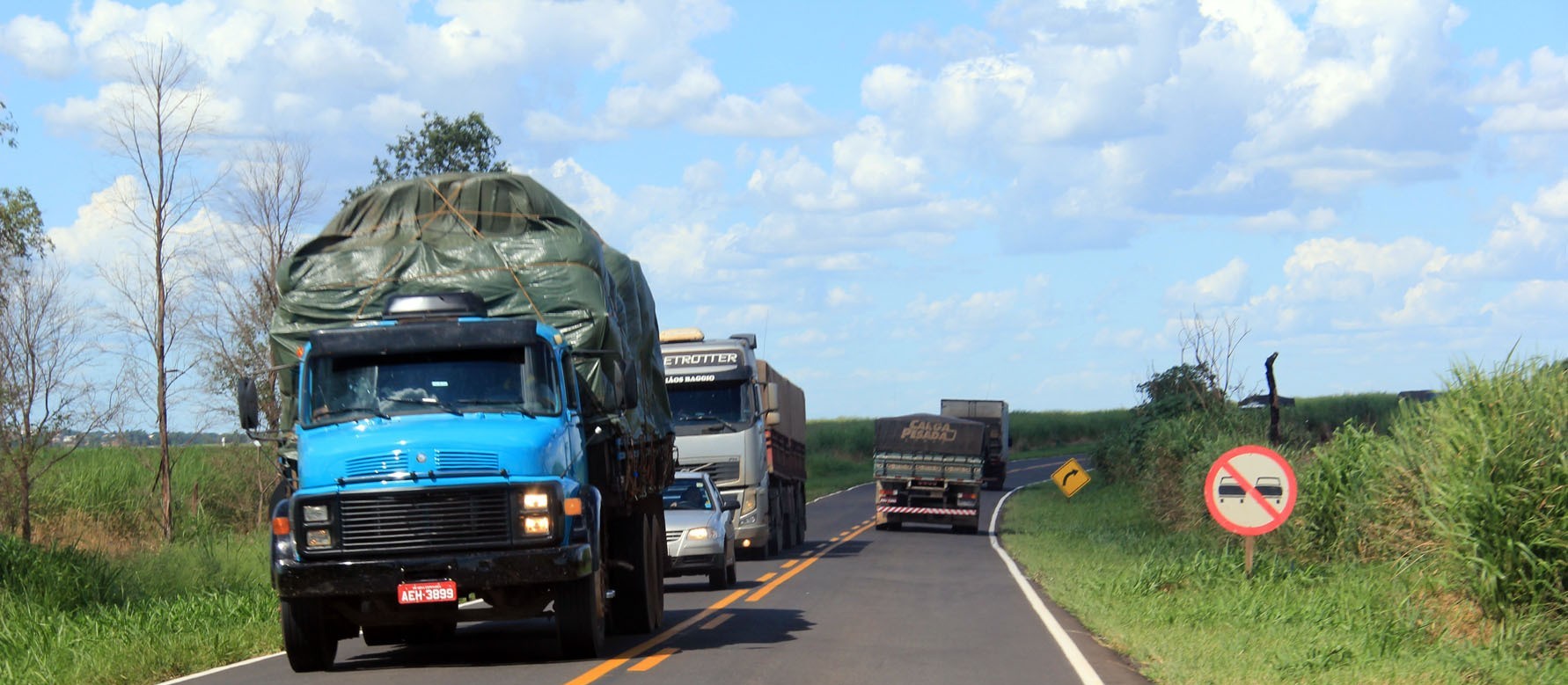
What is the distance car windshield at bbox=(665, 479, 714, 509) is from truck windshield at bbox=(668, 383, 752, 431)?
5907 millimetres

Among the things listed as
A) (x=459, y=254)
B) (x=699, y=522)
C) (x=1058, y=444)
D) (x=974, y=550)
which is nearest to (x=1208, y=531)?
(x=974, y=550)

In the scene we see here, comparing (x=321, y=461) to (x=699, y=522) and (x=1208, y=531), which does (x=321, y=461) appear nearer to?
(x=699, y=522)

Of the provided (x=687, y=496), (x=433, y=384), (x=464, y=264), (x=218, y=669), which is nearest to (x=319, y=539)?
(x=433, y=384)

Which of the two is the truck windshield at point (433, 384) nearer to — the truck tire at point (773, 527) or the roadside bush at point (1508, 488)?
the roadside bush at point (1508, 488)

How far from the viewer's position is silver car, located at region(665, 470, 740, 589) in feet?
65.0

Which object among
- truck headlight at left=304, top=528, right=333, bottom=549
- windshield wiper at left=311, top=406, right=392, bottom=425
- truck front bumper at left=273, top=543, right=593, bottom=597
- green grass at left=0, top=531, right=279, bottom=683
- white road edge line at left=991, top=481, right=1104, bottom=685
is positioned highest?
windshield wiper at left=311, top=406, right=392, bottom=425

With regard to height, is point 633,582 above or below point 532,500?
below

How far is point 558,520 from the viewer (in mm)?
11383

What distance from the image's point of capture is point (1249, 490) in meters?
14.7

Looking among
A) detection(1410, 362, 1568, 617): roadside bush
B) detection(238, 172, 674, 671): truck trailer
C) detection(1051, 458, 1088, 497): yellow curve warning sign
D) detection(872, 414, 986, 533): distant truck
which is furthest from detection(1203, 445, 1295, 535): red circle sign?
detection(1051, 458, 1088, 497): yellow curve warning sign

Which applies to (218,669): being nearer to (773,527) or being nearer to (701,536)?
(701,536)

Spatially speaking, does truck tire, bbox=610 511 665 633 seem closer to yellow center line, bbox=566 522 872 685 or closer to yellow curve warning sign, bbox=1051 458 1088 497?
yellow center line, bbox=566 522 872 685

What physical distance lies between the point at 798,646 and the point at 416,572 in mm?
3508

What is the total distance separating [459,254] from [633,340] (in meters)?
2.27
